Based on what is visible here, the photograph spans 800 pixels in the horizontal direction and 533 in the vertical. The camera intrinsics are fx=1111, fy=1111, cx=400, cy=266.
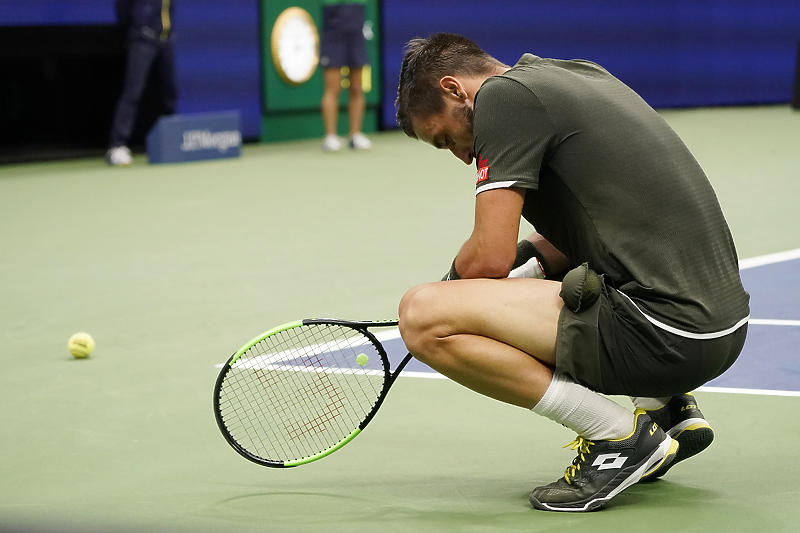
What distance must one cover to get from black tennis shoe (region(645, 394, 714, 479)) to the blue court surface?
0.69m

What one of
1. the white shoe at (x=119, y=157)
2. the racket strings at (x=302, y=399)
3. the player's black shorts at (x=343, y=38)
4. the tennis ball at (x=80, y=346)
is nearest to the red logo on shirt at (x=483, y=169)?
the racket strings at (x=302, y=399)

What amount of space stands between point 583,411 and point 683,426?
1.28 ft

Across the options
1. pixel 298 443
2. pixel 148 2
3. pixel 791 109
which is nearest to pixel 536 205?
pixel 298 443

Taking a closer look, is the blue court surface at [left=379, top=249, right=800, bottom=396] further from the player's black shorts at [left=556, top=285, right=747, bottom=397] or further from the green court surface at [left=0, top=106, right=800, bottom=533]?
the player's black shorts at [left=556, top=285, right=747, bottom=397]

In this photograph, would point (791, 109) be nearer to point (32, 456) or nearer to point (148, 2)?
point (148, 2)

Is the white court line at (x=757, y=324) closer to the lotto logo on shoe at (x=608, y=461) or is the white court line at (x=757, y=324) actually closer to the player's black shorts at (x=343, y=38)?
the lotto logo on shoe at (x=608, y=461)

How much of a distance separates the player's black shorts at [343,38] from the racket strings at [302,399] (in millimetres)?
6722

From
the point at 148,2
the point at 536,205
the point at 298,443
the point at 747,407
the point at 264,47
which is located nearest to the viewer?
the point at 536,205

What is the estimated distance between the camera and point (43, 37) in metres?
9.50

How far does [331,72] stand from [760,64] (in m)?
6.91

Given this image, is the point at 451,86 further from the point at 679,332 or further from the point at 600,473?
the point at 600,473

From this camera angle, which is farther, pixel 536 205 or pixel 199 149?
pixel 199 149

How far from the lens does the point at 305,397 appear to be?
3.24 metres

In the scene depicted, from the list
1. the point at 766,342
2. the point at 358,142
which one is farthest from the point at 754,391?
the point at 358,142
